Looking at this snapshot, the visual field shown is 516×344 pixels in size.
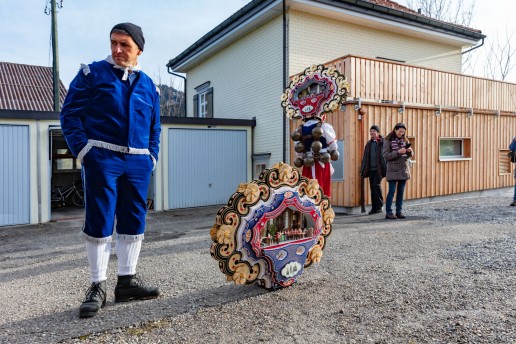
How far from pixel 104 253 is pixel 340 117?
22.9ft

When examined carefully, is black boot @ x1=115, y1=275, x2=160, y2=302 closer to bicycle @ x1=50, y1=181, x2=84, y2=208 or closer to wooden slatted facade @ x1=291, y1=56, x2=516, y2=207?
wooden slatted facade @ x1=291, y1=56, x2=516, y2=207

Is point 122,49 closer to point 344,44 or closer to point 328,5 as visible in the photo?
point 328,5

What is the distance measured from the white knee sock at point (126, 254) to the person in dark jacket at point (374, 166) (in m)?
6.23

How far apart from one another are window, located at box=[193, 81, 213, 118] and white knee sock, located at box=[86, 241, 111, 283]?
494 inches

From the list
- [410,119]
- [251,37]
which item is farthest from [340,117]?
[251,37]

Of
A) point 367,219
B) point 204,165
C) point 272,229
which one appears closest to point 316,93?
point 272,229

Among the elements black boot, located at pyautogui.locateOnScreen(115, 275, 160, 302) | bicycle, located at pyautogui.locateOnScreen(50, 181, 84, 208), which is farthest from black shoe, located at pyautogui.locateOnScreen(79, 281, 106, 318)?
bicycle, located at pyautogui.locateOnScreen(50, 181, 84, 208)

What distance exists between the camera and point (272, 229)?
3.50m

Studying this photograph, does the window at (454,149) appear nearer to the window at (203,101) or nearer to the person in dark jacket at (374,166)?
the person in dark jacket at (374,166)

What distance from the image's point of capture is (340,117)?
9.11 metres

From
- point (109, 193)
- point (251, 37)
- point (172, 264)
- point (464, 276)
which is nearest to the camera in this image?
point (109, 193)

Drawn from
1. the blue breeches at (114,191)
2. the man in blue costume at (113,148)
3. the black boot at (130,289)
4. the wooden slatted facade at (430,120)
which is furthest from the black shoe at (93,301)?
the wooden slatted facade at (430,120)

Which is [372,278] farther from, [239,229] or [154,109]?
[154,109]

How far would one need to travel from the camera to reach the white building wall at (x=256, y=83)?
11.4m
